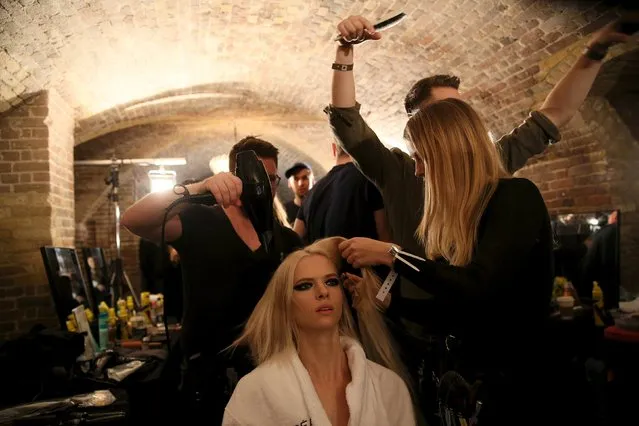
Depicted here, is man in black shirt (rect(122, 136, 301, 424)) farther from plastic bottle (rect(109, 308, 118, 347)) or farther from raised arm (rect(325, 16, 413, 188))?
plastic bottle (rect(109, 308, 118, 347))

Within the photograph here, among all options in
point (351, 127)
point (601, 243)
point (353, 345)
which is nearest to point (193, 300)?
point (353, 345)

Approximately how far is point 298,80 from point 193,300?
192 inches

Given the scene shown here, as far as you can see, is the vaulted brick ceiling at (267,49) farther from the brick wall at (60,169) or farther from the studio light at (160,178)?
the studio light at (160,178)

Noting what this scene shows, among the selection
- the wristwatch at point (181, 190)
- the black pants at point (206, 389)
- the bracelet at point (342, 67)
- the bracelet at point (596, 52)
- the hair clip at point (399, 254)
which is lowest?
the black pants at point (206, 389)

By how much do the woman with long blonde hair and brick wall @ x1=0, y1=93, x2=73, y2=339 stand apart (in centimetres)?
419

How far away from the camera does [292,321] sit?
1801 mm

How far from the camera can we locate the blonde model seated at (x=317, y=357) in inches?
62.4

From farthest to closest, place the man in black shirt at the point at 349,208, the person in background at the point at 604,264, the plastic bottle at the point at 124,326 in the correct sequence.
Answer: the person in background at the point at 604,264 < the plastic bottle at the point at 124,326 < the man in black shirt at the point at 349,208

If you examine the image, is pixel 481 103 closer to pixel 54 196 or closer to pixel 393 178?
pixel 393 178

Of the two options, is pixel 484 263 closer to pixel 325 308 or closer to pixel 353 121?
pixel 325 308

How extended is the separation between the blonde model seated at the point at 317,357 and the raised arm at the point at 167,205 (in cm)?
41

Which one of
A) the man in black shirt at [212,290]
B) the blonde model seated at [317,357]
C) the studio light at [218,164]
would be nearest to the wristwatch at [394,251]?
the blonde model seated at [317,357]

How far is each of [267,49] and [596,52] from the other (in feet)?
13.0

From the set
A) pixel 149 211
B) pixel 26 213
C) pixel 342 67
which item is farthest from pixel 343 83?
pixel 26 213
